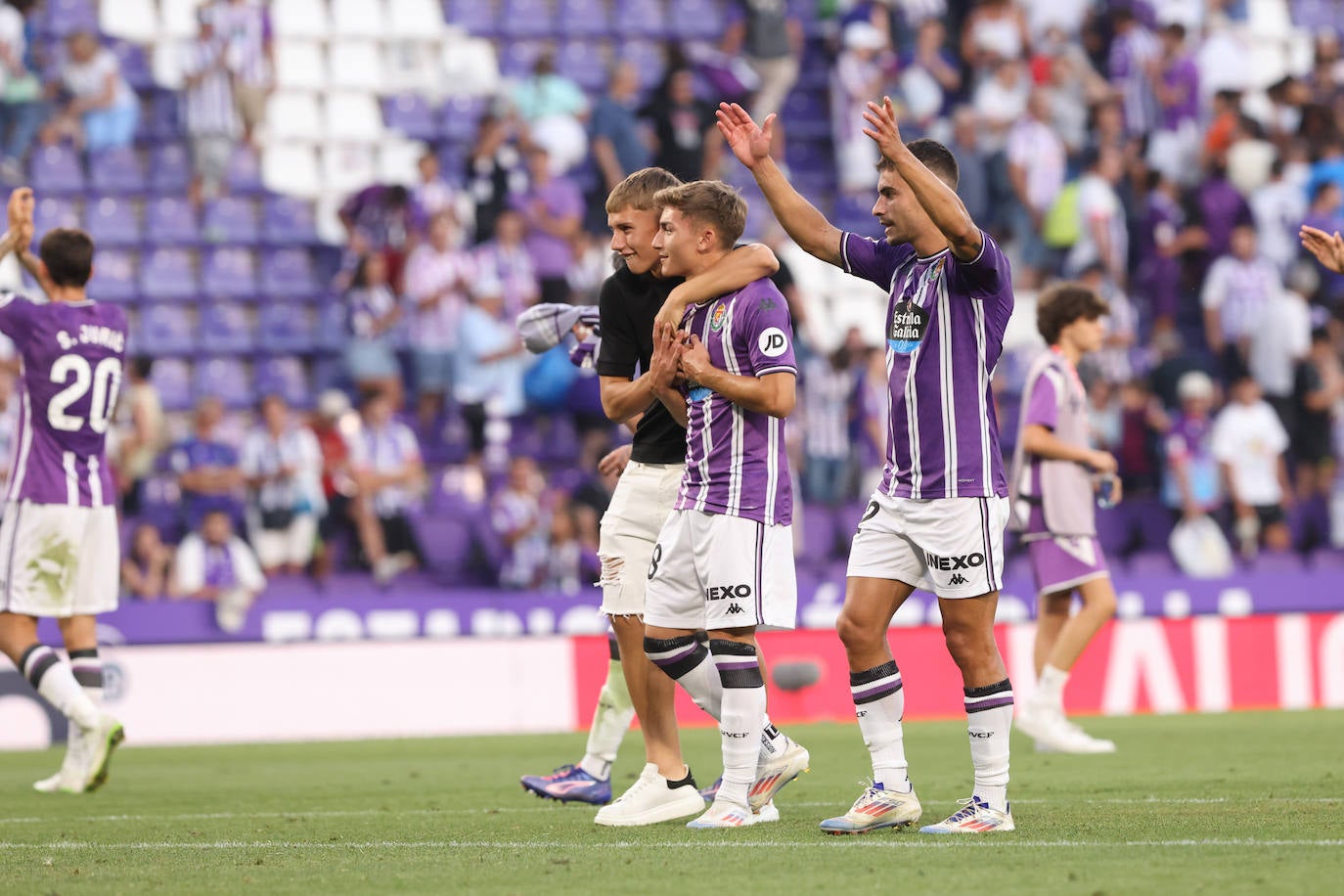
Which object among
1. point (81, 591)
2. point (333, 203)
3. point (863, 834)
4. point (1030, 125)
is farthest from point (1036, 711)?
point (333, 203)

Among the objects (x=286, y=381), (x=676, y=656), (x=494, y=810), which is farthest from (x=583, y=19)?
(x=676, y=656)

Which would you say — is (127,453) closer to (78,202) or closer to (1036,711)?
(78,202)

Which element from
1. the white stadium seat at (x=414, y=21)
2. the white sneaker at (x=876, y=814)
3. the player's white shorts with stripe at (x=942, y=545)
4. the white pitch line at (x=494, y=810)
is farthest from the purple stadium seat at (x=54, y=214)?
the white sneaker at (x=876, y=814)

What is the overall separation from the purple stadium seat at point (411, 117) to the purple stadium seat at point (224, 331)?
2.99 metres

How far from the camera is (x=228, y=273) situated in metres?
18.3

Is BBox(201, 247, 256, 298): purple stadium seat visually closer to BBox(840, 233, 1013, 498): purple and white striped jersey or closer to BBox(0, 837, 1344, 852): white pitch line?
BBox(0, 837, 1344, 852): white pitch line

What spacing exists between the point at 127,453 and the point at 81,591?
6359 millimetres

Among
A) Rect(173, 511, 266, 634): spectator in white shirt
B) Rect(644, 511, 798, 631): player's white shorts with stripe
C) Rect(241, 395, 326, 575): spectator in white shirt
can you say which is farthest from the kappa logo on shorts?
Rect(241, 395, 326, 575): spectator in white shirt

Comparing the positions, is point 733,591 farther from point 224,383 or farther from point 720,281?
point 224,383

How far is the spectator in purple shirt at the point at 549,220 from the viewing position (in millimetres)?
17078

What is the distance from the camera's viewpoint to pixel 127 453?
50.7ft

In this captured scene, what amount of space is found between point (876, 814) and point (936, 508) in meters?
1.10

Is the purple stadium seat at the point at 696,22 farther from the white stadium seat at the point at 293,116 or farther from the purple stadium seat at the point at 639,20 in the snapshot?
the white stadium seat at the point at 293,116

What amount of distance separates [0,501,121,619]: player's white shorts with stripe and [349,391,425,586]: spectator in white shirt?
6.06m
